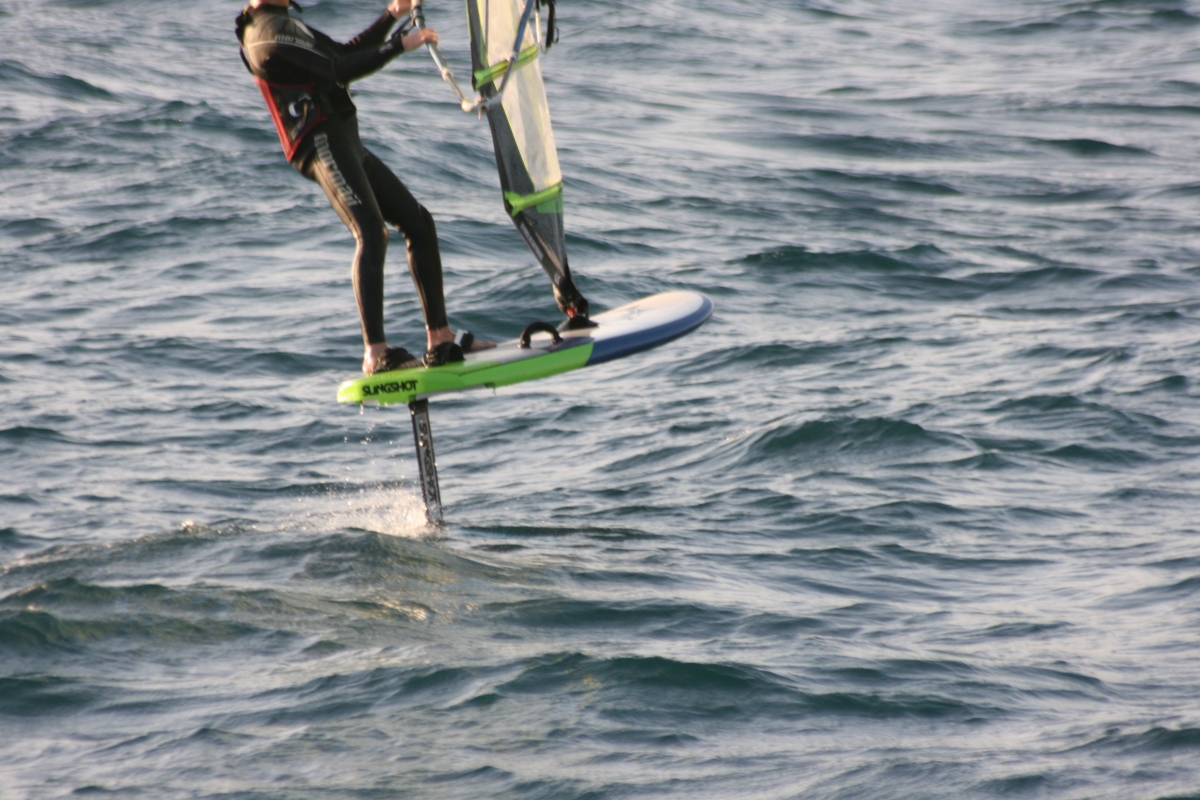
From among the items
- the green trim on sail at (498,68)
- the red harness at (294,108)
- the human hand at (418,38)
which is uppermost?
the human hand at (418,38)

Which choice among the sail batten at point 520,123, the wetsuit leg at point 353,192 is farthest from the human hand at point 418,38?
the wetsuit leg at point 353,192

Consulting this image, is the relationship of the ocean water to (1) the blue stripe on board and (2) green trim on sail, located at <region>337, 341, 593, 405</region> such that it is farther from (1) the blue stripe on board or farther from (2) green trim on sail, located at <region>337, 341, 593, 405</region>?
(1) the blue stripe on board

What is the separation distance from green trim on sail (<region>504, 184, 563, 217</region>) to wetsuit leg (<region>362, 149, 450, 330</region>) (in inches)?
15.8

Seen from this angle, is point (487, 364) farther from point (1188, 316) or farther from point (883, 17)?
point (883, 17)

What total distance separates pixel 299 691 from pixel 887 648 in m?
2.39

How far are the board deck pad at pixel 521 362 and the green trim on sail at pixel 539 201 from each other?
638 millimetres

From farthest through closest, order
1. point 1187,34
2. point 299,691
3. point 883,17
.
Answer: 1. point 883,17
2. point 1187,34
3. point 299,691

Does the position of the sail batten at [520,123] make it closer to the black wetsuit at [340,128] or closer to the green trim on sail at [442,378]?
the black wetsuit at [340,128]

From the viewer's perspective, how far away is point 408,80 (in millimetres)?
20812

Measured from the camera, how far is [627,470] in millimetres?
8711

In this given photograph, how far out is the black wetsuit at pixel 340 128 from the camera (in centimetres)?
616

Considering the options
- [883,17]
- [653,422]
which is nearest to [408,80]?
[883,17]

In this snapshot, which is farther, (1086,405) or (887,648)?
(1086,405)

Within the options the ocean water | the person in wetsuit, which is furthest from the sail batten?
the ocean water
